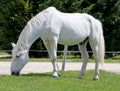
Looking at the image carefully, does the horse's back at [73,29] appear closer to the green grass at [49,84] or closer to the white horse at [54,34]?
the white horse at [54,34]

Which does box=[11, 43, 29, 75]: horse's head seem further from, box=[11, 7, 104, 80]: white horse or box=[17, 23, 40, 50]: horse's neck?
box=[17, 23, 40, 50]: horse's neck

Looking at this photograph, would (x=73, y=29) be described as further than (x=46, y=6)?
No

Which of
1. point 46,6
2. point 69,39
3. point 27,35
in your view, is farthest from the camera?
point 46,6

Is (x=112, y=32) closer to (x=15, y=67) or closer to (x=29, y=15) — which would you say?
(x=29, y=15)

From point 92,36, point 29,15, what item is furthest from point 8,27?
point 92,36

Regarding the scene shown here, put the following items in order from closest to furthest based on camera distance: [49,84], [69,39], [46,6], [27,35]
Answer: [49,84], [27,35], [69,39], [46,6]

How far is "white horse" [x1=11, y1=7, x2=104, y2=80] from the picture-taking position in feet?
40.9

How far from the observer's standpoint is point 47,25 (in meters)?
12.5

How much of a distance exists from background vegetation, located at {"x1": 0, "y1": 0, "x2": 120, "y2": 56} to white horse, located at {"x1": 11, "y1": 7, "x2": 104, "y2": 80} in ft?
45.4

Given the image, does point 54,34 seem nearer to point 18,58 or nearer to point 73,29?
point 73,29

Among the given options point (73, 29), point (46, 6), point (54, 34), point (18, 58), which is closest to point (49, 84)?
point (18, 58)

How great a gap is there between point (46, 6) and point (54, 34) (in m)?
14.5

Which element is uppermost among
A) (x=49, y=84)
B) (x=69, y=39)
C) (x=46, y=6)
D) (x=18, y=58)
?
(x=69, y=39)

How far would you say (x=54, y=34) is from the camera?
40.9 feet
